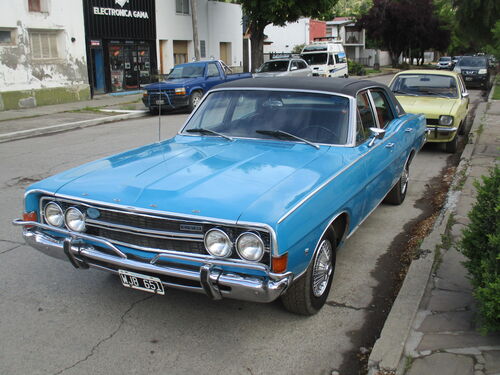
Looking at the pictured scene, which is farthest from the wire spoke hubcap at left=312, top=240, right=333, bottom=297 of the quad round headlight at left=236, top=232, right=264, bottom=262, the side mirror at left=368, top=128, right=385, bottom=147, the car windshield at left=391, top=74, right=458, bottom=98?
the car windshield at left=391, top=74, right=458, bottom=98

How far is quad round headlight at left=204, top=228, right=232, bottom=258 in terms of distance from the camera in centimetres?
331

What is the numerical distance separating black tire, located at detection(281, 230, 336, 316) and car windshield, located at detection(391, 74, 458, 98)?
7639 mm

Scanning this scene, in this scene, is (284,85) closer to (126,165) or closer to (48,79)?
(126,165)

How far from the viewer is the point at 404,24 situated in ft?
160

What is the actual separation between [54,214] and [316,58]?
1005 inches

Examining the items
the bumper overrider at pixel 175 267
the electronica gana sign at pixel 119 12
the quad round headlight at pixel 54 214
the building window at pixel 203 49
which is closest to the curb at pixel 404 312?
the bumper overrider at pixel 175 267

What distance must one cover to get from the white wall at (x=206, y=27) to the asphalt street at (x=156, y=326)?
22444 mm

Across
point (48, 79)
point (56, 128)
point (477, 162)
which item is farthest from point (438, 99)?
point (48, 79)

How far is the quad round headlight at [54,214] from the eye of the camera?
151 inches

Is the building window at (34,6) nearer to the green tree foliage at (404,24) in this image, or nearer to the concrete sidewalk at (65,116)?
the concrete sidewalk at (65,116)

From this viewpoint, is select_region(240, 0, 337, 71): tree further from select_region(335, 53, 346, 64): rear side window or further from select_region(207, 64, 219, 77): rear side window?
select_region(207, 64, 219, 77): rear side window

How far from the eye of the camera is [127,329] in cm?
380

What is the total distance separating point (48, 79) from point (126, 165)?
58.2 ft

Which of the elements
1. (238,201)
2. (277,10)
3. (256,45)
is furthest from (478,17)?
(256,45)
